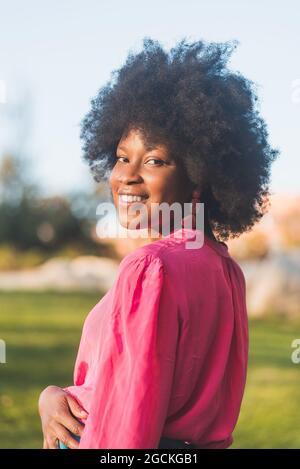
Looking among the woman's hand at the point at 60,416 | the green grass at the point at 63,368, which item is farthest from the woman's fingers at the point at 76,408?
the green grass at the point at 63,368

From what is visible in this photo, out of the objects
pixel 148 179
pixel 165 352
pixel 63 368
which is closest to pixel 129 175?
pixel 148 179

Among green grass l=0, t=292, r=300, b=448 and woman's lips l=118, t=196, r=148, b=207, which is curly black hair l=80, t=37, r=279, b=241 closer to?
woman's lips l=118, t=196, r=148, b=207

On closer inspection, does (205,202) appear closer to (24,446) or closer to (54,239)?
(24,446)

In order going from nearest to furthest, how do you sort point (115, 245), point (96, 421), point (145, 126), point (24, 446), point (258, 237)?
point (96, 421) < point (145, 126) < point (24, 446) < point (258, 237) < point (115, 245)

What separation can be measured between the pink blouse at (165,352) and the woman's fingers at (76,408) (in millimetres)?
10

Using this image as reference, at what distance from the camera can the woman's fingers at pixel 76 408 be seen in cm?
180

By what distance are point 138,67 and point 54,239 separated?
→ 10.6m

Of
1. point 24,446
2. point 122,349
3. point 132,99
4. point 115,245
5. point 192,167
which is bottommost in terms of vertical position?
point 24,446

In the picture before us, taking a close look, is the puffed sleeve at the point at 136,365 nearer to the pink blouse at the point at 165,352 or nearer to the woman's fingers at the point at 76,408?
the pink blouse at the point at 165,352

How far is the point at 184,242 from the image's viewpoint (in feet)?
5.88

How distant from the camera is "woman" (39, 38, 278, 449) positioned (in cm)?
165

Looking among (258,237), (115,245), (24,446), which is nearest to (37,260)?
(115,245)

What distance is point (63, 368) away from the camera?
8.27 m

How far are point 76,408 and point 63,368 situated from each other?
655 centimetres
